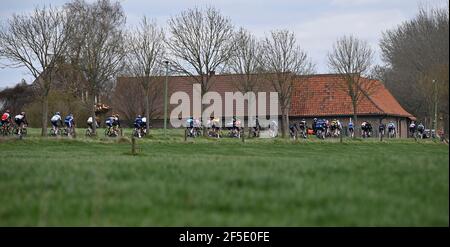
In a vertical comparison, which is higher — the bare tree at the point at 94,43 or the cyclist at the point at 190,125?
the bare tree at the point at 94,43

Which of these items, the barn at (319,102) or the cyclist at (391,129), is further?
the barn at (319,102)

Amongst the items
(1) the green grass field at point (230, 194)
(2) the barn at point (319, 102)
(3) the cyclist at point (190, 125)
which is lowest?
(1) the green grass field at point (230, 194)

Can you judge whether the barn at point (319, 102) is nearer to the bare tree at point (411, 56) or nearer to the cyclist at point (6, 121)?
the bare tree at point (411, 56)

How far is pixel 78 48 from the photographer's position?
174 feet

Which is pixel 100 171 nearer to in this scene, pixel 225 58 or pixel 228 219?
pixel 228 219

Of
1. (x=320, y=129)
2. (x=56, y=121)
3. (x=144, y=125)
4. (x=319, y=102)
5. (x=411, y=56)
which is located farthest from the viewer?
(x=411, y=56)

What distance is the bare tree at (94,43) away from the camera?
2103 inches

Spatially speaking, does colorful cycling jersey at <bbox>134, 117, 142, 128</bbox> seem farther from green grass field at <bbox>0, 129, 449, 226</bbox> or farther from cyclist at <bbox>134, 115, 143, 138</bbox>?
green grass field at <bbox>0, 129, 449, 226</bbox>

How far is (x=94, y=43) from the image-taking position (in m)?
53.8

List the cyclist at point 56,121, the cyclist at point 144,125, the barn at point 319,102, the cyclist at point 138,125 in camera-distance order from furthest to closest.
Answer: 1. the barn at point 319,102
2. the cyclist at point 144,125
3. the cyclist at point 138,125
4. the cyclist at point 56,121

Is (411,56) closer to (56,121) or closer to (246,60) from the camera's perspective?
(246,60)

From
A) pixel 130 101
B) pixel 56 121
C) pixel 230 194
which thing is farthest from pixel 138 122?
pixel 230 194

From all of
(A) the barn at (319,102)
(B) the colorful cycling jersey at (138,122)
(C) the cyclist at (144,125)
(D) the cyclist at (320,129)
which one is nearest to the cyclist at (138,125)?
(B) the colorful cycling jersey at (138,122)

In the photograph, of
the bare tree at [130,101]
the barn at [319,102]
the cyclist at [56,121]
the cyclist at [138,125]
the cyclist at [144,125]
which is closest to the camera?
the cyclist at [56,121]
